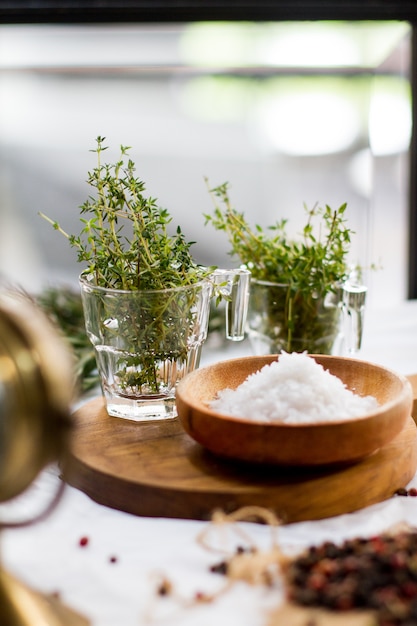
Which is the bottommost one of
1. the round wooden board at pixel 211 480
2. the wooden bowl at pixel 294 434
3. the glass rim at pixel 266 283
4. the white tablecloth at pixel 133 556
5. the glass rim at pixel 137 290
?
the white tablecloth at pixel 133 556

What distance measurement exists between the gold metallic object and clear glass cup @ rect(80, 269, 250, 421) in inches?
8.4

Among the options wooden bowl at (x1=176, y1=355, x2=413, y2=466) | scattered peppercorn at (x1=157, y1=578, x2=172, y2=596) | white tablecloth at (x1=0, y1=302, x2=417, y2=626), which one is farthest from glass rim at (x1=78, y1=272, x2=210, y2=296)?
scattered peppercorn at (x1=157, y1=578, x2=172, y2=596)

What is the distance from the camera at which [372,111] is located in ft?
6.08

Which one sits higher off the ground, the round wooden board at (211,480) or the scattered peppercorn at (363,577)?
the round wooden board at (211,480)

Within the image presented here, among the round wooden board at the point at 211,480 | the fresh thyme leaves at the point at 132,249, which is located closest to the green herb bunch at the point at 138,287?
the fresh thyme leaves at the point at 132,249

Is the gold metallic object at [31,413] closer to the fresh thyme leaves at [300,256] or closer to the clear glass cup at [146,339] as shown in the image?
the clear glass cup at [146,339]

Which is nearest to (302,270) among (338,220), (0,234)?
(338,220)

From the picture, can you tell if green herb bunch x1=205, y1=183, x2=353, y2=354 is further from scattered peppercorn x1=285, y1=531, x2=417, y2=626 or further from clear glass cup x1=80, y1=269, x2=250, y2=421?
scattered peppercorn x1=285, y1=531, x2=417, y2=626

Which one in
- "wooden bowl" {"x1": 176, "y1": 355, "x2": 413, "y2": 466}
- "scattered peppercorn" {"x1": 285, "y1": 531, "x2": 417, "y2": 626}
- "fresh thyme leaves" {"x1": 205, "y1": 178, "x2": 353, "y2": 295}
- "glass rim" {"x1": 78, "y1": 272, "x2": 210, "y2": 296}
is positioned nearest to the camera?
"scattered peppercorn" {"x1": 285, "y1": 531, "x2": 417, "y2": 626}

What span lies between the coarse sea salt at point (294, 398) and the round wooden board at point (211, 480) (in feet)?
0.18

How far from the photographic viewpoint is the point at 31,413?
590 mm

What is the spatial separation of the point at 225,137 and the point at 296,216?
278 millimetres

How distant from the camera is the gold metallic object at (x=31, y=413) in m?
0.59

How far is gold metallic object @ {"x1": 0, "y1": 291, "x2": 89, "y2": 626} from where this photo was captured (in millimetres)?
589
